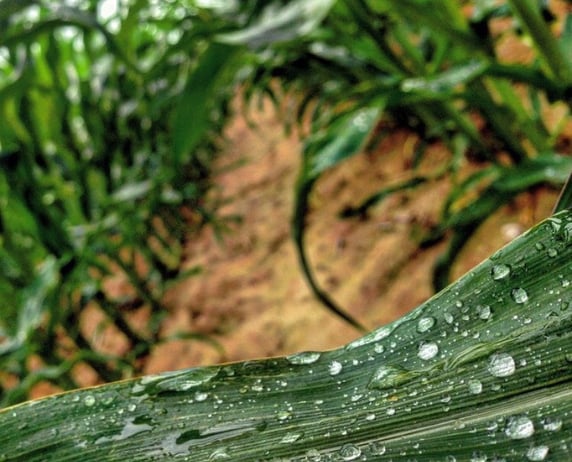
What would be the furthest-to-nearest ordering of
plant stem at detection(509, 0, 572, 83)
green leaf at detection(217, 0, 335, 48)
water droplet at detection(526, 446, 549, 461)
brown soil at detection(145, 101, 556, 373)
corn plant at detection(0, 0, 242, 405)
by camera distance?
brown soil at detection(145, 101, 556, 373) < corn plant at detection(0, 0, 242, 405) < plant stem at detection(509, 0, 572, 83) < green leaf at detection(217, 0, 335, 48) < water droplet at detection(526, 446, 549, 461)

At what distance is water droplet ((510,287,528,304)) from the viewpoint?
241mm

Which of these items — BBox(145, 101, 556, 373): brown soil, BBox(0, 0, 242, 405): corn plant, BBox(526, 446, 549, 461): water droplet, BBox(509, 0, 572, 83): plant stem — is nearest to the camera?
BBox(526, 446, 549, 461): water droplet

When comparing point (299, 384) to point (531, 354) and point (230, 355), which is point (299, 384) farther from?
point (230, 355)

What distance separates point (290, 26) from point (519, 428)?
1.11 feet

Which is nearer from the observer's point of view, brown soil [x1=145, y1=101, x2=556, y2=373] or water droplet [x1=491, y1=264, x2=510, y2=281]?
water droplet [x1=491, y1=264, x2=510, y2=281]

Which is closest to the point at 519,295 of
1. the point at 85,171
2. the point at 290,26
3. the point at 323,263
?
the point at 290,26

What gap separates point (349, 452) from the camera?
23 cm

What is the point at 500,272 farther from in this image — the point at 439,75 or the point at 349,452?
the point at 439,75

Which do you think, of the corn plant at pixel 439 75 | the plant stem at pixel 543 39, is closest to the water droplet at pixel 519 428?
the corn plant at pixel 439 75

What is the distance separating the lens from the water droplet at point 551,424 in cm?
20

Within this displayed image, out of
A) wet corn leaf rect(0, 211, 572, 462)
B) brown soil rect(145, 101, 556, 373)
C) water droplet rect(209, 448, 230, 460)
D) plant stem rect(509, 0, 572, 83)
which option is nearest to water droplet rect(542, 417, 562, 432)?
wet corn leaf rect(0, 211, 572, 462)

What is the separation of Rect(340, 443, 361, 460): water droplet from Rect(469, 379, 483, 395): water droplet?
53 millimetres

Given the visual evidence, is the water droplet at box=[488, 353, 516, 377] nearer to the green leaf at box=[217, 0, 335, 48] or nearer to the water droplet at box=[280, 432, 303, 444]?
the water droplet at box=[280, 432, 303, 444]

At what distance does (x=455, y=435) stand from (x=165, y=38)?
1.78 meters
